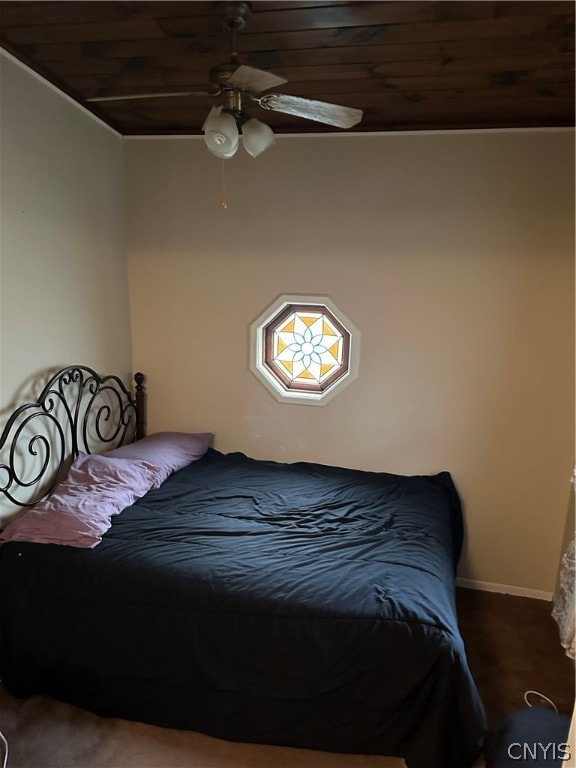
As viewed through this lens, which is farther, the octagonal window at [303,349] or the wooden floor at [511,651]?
the octagonal window at [303,349]

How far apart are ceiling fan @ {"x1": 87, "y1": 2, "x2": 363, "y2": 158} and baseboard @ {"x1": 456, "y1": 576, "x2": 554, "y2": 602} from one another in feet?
7.82

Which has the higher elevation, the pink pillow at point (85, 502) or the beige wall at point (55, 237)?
the beige wall at point (55, 237)

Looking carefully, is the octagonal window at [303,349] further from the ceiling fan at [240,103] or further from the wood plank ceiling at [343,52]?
the ceiling fan at [240,103]

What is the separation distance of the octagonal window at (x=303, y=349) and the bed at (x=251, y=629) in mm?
858

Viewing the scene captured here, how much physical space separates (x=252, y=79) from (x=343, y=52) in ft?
1.87

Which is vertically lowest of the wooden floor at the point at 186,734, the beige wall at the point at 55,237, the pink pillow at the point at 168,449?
the wooden floor at the point at 186,734

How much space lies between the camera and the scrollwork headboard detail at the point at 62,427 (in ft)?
7.59

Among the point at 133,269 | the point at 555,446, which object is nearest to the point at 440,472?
the point at 555,446

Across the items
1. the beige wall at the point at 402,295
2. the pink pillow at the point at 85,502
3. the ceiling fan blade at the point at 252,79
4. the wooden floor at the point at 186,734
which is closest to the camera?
the ceiling fan blade at the point at 252,79

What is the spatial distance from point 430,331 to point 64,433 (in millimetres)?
1880

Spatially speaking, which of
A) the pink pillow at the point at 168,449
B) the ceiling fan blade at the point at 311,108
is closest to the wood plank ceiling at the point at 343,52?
the ceiling fan blade at the point at 311,108

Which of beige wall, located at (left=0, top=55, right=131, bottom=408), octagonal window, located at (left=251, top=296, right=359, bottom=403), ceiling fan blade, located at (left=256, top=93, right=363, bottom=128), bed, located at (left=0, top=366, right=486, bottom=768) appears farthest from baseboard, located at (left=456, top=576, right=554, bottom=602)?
ceiling fan blade, located at (left=256, top=93, right=363, bottom=128)

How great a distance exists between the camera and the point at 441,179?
268 centimetres

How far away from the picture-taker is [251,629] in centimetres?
185
